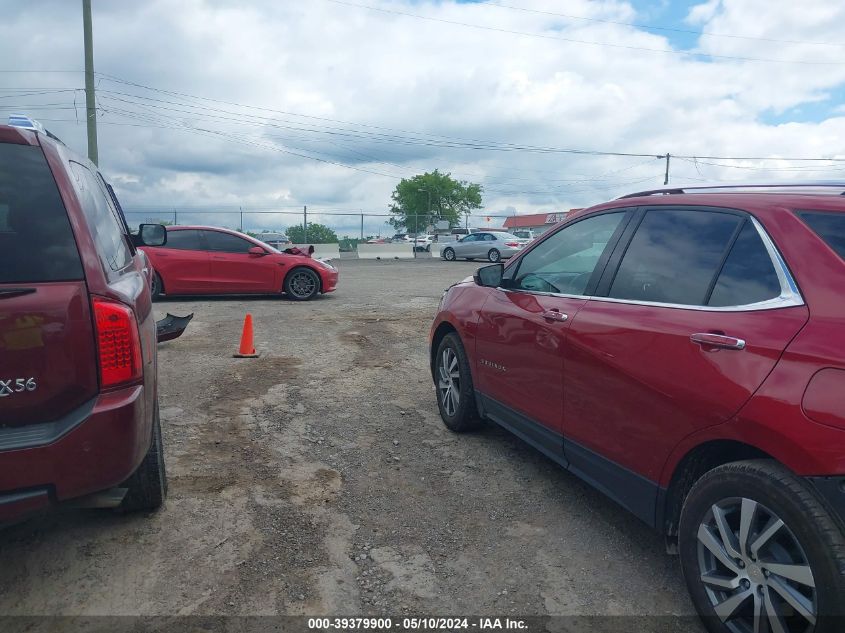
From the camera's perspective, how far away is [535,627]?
8.77ft

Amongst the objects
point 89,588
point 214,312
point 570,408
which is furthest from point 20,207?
point 214,312

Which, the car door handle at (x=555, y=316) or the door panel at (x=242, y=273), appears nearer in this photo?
the car door handle at (x=555, y=316)

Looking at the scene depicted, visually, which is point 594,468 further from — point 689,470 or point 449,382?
point 449,382

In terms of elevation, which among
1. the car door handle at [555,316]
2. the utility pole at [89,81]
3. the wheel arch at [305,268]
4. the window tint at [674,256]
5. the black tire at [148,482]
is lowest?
the black tire at [148,482]

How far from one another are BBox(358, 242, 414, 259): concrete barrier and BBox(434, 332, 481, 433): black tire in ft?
96.8

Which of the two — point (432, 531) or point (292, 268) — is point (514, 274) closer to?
point (432, 531)

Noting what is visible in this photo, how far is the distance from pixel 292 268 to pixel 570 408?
34.0 feet

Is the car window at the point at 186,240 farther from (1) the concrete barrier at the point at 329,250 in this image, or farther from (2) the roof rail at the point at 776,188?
(1) the concrete barrier at the point at 329,250

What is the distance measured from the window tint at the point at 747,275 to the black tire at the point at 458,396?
2.30m

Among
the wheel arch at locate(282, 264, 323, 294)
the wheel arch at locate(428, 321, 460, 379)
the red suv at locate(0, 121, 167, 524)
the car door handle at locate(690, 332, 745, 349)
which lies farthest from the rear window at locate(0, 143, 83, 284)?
the wheel arch at locate(282, 264, 323, 294)

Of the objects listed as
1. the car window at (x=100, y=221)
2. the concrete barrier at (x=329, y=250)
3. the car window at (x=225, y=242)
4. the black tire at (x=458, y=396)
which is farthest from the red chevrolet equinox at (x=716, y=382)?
the concrete barrier at (x=329, y=250)

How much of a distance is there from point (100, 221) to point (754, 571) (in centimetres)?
310

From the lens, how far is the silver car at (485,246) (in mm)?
30484

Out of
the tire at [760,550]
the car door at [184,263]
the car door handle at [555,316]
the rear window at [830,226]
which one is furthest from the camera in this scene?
the car door at [184,263]
